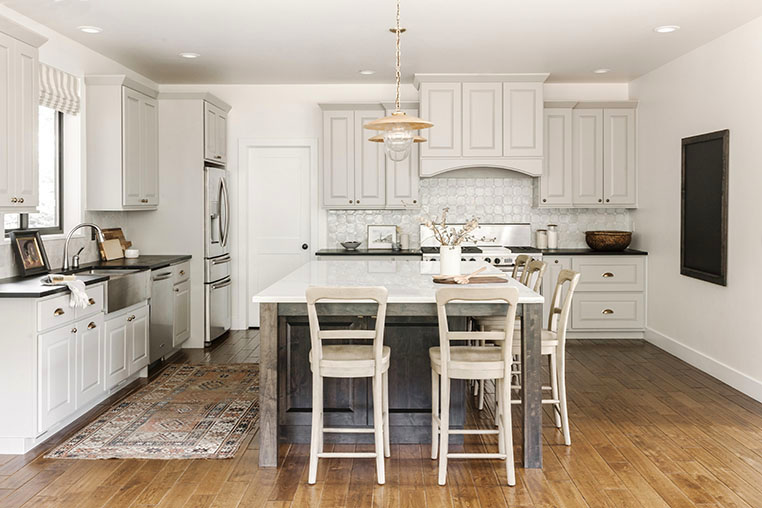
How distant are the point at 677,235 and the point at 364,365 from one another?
166 inches

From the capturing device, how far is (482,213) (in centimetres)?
739

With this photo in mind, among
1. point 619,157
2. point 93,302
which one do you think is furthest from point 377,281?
point 619,157

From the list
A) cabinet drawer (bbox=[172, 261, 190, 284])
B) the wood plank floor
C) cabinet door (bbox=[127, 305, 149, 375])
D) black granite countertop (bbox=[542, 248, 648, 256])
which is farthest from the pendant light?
black granite countertop (bbox=[542, 248, 648, 256])

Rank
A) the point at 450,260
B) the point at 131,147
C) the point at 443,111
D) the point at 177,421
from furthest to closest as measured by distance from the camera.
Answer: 1. the point at 443,111
2. the point at 131,147
3. the point at 177,421
4. the point at 450,260

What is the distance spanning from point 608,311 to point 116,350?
4886mm

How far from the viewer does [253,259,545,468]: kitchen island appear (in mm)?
3432

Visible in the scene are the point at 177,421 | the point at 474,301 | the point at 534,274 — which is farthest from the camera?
the point at 534,274

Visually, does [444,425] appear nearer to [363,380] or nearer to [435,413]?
[435,413]

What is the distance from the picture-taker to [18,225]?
189 inches

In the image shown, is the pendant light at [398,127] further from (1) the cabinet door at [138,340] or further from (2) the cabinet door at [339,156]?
(2) the cabinet door at [339,156]

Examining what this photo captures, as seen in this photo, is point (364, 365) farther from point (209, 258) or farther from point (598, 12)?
point (209, 258)

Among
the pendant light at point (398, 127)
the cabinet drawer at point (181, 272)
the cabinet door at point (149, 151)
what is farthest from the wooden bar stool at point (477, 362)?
the cabinet door at point (149, 151)

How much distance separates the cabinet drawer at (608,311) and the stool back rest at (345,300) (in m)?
4.21

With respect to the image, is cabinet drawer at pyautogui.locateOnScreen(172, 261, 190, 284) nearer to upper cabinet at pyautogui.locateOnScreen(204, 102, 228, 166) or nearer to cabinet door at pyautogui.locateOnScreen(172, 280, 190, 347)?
cabinet door at pyautogui.locateOnScreen(172, 280, 190, 347)
